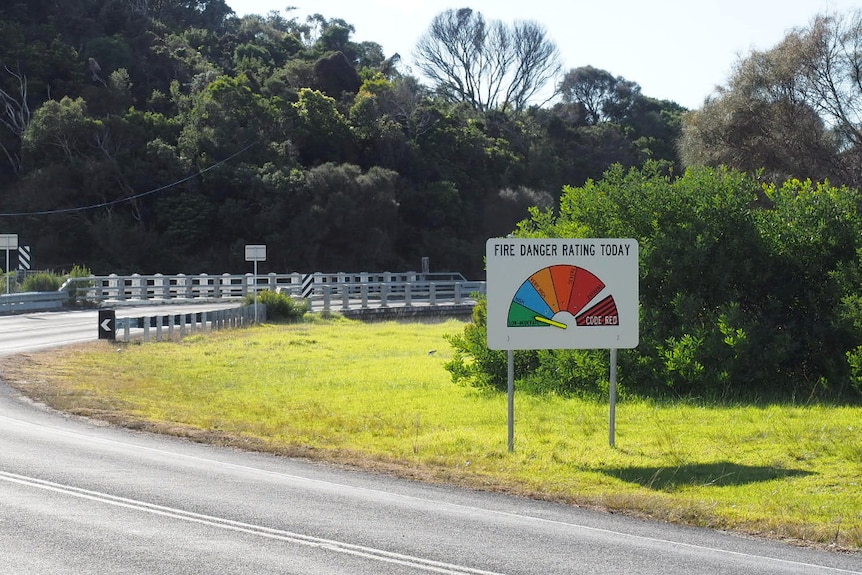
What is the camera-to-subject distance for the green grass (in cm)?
1111

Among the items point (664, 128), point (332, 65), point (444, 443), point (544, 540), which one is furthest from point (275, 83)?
point (544, 540)

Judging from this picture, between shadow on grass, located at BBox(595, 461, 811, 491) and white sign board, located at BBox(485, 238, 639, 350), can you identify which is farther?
white sign board, located at BBox(485, 238, 639, 350)

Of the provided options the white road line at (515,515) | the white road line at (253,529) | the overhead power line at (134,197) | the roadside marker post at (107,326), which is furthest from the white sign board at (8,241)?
the white road line at (253,529)

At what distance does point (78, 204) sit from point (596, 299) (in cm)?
5814

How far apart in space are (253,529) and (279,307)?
103ft

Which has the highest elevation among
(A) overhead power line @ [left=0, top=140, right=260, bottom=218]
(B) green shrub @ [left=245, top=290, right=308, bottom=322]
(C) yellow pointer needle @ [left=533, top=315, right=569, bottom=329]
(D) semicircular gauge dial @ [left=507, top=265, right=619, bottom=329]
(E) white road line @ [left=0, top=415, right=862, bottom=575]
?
(A) overhead power line @ [left=0, top=140, right=260, bottom=218]

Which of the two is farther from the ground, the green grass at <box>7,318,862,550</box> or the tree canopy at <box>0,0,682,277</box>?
the tree canopy at <box>0,0,682,277</box>

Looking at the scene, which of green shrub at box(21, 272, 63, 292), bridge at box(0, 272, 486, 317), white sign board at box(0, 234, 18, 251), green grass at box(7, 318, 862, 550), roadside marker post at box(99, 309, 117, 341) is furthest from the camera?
green shrub at box(21, 272, 63, 292)

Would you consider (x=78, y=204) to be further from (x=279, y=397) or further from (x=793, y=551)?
(x=793, y=551)

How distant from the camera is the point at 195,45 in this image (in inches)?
3487

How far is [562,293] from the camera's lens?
14.1m

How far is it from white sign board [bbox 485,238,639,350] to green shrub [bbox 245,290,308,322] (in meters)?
26.8

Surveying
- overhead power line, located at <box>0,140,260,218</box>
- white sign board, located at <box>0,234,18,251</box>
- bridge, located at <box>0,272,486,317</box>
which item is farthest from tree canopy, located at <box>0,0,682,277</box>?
white sign board, located at <box>0,234,18,251</box>

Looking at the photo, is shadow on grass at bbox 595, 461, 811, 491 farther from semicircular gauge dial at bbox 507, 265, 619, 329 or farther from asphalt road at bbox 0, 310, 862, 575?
semicircular gauge dial at bbox 507, 265, 619, 329
